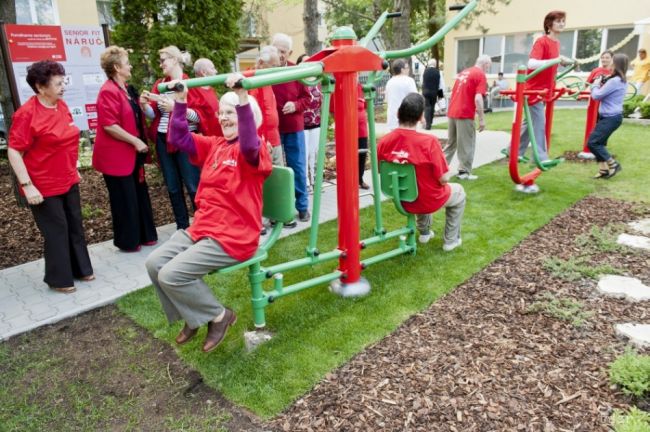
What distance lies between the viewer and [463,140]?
6.90 metres

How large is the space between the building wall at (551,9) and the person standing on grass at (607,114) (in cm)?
1221

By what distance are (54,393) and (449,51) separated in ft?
72.5

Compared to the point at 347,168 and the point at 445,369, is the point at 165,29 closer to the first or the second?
the point at 347,168

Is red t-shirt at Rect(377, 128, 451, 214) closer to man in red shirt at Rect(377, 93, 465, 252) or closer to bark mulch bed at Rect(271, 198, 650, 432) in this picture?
man in red shirt at Rect(377, 93, 465, 252)

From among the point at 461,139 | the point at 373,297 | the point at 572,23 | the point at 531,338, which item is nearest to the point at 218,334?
→ the point at 373,297

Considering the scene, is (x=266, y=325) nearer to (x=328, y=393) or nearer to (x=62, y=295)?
(x=328, y=393)

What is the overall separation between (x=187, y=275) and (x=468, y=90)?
509cm

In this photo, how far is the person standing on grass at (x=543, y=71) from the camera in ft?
19.9

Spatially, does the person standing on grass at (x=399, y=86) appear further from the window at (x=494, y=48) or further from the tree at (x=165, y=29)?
the window at (x=494, y=48)

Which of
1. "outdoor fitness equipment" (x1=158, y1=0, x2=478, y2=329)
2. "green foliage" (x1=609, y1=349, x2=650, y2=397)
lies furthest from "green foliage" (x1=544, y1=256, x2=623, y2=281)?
"outdoor fitness equipment" (x1=158, y1=0, x2=478, y2=329)

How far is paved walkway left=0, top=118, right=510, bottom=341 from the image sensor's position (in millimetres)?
3750

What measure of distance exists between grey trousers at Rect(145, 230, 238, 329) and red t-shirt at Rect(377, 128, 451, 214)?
180 centimetres

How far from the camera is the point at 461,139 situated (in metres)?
6.91

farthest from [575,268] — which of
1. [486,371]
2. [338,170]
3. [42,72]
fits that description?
[42,72]
